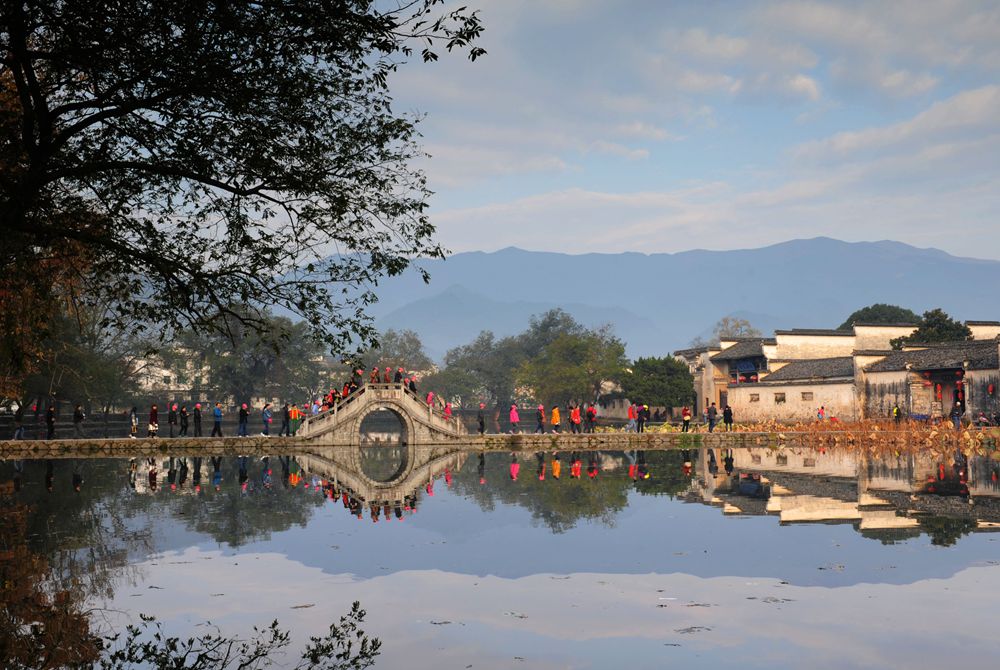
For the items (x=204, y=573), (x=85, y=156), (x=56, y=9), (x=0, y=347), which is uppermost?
(x=56, y=9)

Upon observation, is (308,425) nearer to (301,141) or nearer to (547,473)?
(547,473)

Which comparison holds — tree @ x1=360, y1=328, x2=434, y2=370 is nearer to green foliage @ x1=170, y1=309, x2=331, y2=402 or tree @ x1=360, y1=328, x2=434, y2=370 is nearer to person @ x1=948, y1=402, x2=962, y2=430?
green foliage @ x1=170, y1=309, x2=331, y2=402

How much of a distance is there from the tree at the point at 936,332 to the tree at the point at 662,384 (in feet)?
48.4

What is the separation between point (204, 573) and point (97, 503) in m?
10.7

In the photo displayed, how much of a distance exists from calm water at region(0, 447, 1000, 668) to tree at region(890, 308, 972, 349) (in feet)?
133

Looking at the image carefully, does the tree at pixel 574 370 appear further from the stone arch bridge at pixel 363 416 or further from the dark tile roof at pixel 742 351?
the stone arch bridge at pixel 363 416

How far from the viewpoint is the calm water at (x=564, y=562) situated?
1064 centimetres

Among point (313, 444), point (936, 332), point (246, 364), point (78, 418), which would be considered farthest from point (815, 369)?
point (246, 364)

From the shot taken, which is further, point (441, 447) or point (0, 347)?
point (441, 447)

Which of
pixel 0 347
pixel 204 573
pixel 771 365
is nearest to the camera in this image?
pixel 204 573

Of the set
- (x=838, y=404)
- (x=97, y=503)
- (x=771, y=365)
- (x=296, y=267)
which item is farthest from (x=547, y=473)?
(x=771, y=365)

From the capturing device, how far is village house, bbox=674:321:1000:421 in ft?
169

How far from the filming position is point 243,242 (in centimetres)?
1380

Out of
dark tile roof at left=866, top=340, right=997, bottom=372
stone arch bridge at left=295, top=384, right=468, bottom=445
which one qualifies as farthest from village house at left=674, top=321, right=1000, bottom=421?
stone arch bridge at left=295, top=384, right=468, bottom=445
